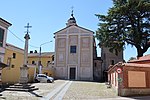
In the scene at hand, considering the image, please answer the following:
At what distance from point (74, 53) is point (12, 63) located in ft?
61.0

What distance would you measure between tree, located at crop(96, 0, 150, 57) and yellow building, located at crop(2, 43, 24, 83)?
1566 centimetres

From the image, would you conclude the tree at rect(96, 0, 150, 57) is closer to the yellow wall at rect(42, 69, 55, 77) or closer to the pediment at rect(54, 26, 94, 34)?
the pediment at rect(54, 26, 94, 34)

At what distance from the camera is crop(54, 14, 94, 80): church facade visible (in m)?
44.7

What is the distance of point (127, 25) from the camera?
37438 millimetres

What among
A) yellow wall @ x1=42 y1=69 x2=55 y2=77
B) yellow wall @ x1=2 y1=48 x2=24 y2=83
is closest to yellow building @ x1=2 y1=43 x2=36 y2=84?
yellow wall @ x1=2 y1=48 x2=24 y2=83

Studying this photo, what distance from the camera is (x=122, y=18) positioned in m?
37.6

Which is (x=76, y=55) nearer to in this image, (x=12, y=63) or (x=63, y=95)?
(x=12, y=63)

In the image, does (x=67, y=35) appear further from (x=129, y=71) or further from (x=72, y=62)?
(x=129, y=71)

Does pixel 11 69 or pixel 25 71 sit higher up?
pixel 11 69

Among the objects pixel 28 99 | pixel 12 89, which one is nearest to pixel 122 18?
pixel 12 89

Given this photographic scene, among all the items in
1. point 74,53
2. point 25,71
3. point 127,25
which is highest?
point 127,25

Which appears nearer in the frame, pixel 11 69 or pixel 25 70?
pixel 25 70

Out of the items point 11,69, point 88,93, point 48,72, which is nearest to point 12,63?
point 11,69

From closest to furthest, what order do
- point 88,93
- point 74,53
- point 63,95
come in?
point 63,95 → point 88,93 → point 74,53
